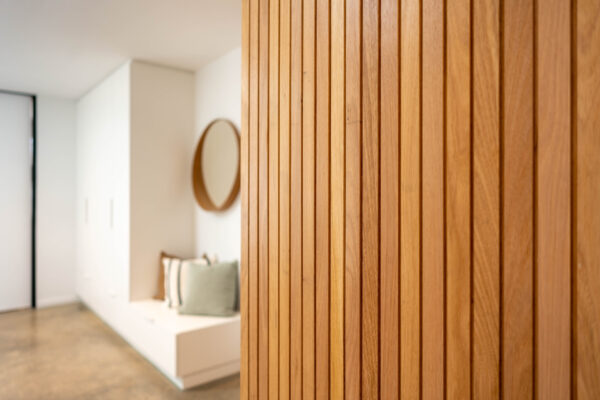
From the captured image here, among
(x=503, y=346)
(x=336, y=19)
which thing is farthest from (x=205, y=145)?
(x=503, y=346)

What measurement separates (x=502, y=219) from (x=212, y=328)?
8.63ft

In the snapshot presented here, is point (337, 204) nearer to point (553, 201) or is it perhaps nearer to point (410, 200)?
point (410, 200)

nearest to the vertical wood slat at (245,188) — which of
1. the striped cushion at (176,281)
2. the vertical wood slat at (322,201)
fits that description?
the vertical wood slat at (322,201)

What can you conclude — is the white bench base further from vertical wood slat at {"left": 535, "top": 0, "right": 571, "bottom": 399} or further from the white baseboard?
vertical wood slat at {"left": 535, "top": 0, "right": 571, "bottom": 399}

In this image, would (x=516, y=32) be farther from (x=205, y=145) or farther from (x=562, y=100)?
(x=205, y=145)

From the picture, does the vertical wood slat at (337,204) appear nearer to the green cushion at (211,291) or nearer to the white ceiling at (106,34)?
the white ceiling at (106,34)

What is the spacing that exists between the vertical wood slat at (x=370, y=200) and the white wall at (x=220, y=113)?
2300 mm

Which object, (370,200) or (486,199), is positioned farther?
(370,200)

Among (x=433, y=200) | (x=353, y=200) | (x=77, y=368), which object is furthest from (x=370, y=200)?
(x=77, y=368)

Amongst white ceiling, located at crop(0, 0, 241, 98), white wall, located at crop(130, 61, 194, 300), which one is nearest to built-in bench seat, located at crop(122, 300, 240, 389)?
white wall, located at crop(130, 61, 194, 300)

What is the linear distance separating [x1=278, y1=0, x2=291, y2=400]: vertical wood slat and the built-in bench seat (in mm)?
1826

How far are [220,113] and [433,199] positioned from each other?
9.73ft

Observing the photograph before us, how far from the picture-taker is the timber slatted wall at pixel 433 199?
63cm

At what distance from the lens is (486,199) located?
0.73m
